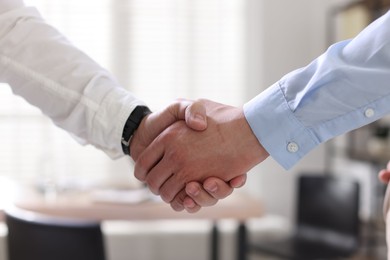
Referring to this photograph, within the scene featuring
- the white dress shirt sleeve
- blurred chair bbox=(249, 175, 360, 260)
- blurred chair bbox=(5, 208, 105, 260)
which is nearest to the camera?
the white dress shirt sleeve

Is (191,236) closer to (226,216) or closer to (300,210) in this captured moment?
(300,210)

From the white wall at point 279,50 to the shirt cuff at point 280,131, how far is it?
2.53 metres

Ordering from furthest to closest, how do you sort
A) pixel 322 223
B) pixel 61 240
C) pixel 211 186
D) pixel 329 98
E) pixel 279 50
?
1. pixel 279 50
2. pixel 322 223
3. pixel 61 240
4. pixel 211 186
5. pixel 329 98

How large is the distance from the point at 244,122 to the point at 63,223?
1.99 ft

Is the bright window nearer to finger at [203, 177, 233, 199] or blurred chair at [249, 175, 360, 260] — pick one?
blurred chair at [249, 175, 360, 260]

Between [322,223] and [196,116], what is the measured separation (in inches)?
84.9

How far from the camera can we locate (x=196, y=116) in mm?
1578

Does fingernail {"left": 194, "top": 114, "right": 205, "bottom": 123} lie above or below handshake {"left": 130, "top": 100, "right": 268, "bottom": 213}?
above

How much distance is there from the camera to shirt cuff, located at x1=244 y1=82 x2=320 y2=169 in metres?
1.43

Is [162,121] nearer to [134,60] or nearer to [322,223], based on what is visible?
[322,223]

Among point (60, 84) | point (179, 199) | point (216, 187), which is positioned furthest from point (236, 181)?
point (60, 84)

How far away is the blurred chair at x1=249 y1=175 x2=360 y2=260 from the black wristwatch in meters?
1.80

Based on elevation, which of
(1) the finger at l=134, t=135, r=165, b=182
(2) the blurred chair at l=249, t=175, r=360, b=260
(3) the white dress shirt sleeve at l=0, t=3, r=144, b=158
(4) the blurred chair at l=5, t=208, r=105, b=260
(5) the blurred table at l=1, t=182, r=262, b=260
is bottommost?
(2) the blurred chair at l=249, t=175, r=360, b=260

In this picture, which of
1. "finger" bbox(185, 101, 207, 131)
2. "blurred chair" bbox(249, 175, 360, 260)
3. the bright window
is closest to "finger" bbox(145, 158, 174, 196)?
"finger" bbox(185, 101, 207, 131)
